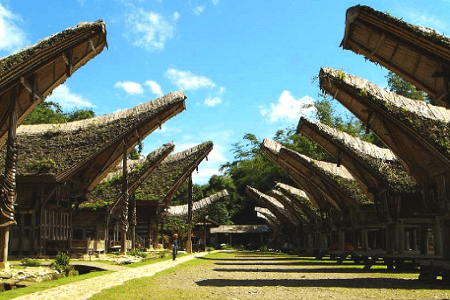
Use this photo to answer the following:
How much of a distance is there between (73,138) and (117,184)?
6.41 meters

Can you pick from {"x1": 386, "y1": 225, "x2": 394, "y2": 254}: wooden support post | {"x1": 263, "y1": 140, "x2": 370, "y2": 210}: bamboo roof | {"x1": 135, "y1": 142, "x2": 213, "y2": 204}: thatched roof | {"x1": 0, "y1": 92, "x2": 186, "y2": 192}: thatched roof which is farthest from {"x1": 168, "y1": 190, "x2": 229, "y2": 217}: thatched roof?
{"x1": 386, "y1": 225, "x2": 394, "y2": 254}: wooden support post

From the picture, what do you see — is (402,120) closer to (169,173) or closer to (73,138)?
(73,138)

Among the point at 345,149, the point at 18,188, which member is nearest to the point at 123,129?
the point at 18,188

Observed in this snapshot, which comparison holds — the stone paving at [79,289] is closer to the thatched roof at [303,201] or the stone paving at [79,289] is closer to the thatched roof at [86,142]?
the thatched roof at [86,142]

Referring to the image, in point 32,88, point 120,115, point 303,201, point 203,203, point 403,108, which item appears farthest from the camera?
point 203,203

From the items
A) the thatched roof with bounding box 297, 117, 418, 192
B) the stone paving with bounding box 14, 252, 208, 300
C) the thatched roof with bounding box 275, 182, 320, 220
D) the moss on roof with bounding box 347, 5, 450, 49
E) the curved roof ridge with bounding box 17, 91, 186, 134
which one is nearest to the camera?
the stone paving with bounding box 14, 252, 208, 300

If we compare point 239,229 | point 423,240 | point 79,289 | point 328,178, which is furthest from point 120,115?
point 239,229

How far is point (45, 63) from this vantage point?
13.2 m

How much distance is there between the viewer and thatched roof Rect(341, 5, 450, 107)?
10.0 m

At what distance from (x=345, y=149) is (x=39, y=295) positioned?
41.2 feet

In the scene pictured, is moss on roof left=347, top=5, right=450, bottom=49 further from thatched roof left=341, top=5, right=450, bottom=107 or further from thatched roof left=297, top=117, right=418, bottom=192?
thatched roof left=297, top=117, right=418, bottom=192

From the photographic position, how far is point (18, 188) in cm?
2092

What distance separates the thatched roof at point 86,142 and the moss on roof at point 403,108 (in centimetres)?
998

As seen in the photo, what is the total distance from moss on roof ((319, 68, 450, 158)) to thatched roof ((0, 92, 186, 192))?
9984mm
